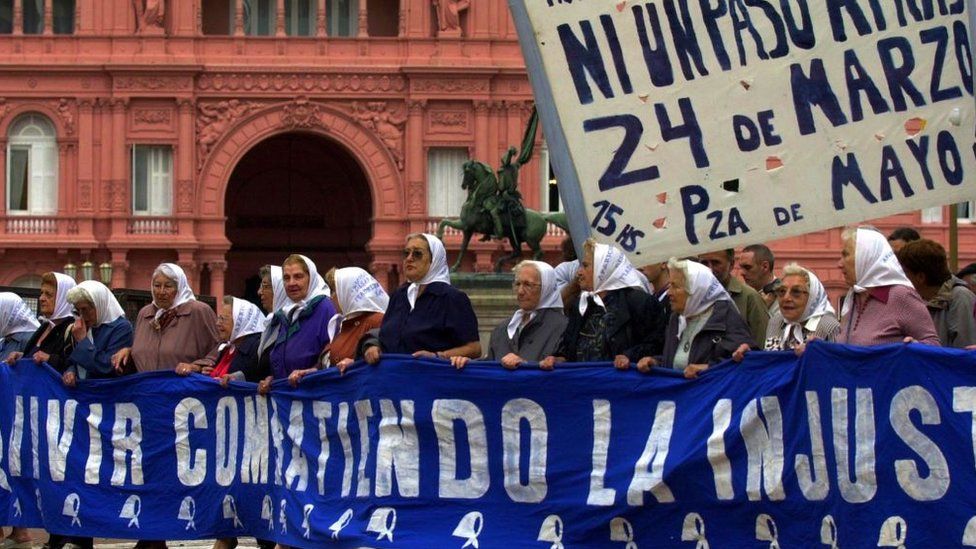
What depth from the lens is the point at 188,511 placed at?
12055 mm

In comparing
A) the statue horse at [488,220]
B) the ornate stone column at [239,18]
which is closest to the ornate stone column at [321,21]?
the ornate stone column at [239,18]

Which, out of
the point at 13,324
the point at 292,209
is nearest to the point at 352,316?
the point at 13,324

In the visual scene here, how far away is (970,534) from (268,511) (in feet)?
15.2

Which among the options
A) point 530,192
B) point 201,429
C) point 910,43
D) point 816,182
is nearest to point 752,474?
point 816,182

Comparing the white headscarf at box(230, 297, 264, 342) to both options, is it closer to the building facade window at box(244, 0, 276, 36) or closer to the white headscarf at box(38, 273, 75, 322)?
the white headscarf at box(38, 273, 75, 322)

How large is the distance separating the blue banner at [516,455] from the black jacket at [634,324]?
496 mm

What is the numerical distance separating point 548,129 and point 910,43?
1.76 meters

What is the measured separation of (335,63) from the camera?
161ft

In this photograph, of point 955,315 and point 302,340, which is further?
point 302,340

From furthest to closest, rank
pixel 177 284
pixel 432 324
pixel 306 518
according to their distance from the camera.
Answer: pixel 177 284
pixel 432 324
pixel 306 518

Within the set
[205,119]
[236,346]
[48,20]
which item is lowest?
[236,346]

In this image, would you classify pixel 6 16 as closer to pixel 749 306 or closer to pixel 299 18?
pixel 299 18

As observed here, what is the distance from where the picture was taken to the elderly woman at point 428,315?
11492mm

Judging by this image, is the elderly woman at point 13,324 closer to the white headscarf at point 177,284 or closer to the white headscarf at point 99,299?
the white headscarf at point 99,299
